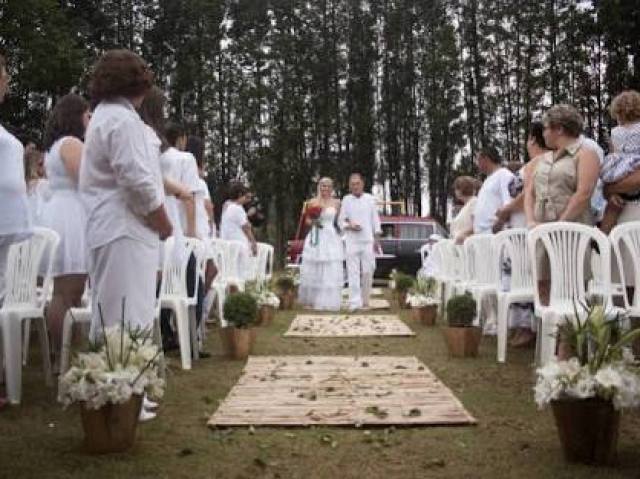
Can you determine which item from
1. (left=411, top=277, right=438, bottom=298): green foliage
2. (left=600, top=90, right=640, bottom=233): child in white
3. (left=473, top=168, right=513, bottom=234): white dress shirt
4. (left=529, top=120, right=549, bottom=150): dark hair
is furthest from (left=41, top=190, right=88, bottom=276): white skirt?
(left=411, top=277, right=438, bottom=298): green foliage

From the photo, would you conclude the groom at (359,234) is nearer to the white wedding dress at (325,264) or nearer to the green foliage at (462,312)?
the white wedding dress at (325,264)

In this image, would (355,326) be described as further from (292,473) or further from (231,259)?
(292,473)

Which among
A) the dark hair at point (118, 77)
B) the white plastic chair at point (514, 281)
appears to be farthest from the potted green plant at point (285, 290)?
the dark hair at point (118, 77)

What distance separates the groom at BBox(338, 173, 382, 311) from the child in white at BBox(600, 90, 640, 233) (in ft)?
22.6

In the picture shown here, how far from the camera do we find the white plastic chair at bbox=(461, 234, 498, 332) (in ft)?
26.0

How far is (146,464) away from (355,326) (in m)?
6.23

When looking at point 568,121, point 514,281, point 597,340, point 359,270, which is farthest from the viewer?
point 359,270

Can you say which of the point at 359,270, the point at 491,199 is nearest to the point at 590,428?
the point at 491,199

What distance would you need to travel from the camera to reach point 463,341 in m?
7.07

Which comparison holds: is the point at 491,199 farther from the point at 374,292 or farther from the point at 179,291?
the point at 374,292

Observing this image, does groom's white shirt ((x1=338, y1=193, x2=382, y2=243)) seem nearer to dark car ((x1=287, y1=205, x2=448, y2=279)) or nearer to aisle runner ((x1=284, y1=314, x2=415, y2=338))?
aisle runner ((x1=284, y1=314, x2=415, y2=338))

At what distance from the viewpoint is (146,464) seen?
3723mm

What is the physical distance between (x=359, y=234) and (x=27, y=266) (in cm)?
798

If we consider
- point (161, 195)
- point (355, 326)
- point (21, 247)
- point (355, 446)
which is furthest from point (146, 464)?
point (355, 326)
